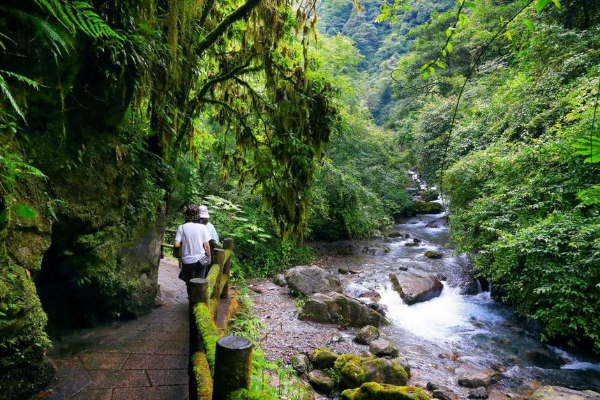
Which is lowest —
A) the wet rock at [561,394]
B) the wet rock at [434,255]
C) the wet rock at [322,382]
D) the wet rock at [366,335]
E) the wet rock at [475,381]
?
the wet rock at [475,381]

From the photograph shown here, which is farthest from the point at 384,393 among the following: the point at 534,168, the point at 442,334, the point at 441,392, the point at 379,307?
the point at 534,168

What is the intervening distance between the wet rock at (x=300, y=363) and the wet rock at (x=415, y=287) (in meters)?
5.20

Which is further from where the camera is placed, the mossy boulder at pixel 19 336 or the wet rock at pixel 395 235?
the wet rock at pixel 395 235

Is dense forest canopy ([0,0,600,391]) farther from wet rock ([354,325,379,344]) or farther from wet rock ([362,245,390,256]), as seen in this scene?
wet rock ([362,245,390,256])

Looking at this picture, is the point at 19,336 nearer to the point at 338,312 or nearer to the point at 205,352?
the point at 205,352

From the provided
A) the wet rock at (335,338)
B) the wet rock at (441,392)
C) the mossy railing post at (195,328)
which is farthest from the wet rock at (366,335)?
the mossy railing post at (195,328)

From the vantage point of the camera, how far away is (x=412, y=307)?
10.7 meters

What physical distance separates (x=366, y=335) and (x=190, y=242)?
4.95 metres

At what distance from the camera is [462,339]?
8.88 m

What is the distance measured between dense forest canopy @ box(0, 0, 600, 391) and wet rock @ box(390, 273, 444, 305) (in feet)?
5.98

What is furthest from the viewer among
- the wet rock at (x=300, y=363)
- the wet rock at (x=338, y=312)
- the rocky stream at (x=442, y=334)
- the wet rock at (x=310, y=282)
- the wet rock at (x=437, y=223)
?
the wet rock at (x=437, y=223)

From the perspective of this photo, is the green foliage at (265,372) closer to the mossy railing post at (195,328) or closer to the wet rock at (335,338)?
the mossy railing post at (195,328)

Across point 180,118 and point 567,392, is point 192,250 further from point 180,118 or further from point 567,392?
point 567,392

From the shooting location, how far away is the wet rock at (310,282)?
10.4 m
